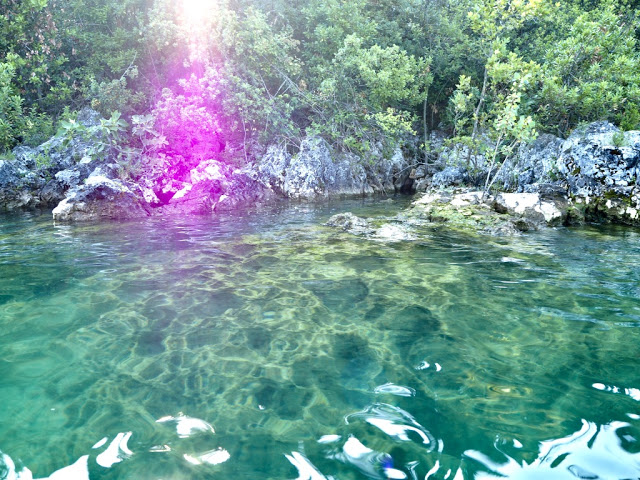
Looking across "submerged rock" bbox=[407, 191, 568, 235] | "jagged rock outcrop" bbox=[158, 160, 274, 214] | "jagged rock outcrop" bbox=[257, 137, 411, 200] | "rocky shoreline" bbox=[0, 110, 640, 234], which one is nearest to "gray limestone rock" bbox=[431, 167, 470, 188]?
"rocky shoreline" bbox=[0, 110, 640, 234]

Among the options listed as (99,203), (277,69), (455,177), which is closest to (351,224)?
(99,203)

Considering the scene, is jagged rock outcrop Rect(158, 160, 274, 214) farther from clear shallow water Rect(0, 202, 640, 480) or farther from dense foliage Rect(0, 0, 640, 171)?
clear shallow water Rect(0, 202, 640, 480)

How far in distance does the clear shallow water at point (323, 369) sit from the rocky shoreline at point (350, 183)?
14.8ft

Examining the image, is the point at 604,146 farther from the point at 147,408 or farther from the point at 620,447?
the point at 147,408

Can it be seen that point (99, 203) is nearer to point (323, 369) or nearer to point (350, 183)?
point (350, 183)

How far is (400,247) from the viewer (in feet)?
23.4

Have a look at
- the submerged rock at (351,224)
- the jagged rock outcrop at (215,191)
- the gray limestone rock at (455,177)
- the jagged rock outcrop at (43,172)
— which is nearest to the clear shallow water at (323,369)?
the submerged rock at (351,224)

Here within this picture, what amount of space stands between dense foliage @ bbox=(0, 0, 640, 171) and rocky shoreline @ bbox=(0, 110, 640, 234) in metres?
1.14

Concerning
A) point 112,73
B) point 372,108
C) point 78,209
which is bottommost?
point 78,209

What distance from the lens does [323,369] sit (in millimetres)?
3006

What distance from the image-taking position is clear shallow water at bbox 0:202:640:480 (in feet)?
A: 6.89

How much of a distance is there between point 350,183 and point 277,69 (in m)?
6.19

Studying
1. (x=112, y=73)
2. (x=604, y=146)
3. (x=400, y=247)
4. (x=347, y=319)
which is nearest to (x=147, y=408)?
(x=347, y=319)

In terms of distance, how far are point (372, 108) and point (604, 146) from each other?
9417mm
